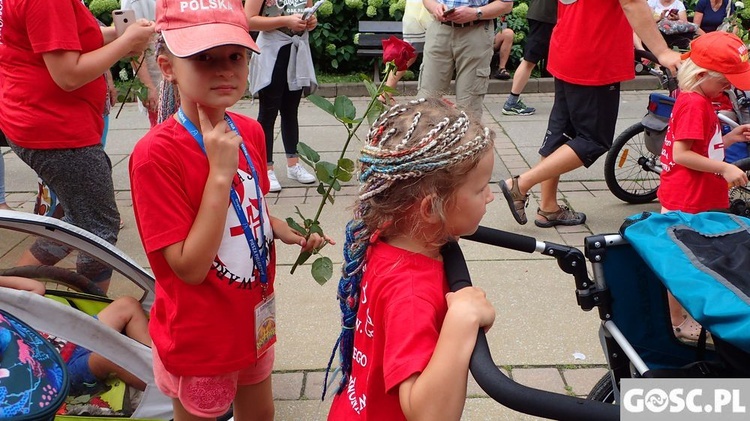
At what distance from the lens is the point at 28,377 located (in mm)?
1523

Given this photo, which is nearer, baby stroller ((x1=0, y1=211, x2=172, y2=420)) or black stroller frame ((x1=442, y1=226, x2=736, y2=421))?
black stroller frame ((x1=442, y1=226, x2=736, y2=421))

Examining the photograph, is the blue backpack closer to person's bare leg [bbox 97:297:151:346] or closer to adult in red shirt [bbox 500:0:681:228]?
person's bare leg [bbox 97:297:151:346]

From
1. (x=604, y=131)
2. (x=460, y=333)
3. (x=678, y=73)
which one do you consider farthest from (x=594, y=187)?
(x=460, y=333)

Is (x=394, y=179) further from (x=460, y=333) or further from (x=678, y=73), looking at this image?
(x=678, y=73)

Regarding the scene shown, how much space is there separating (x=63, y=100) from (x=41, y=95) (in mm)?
89

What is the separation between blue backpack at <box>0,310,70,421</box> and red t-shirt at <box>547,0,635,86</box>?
352 centimetres

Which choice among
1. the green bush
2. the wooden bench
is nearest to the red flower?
the wooden bench

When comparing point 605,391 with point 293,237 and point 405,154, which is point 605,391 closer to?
point 293,237

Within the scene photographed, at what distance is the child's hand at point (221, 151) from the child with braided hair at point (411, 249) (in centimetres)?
32

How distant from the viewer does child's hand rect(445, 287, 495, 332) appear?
1.32 meters

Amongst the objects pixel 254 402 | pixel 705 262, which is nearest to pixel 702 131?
pixel 705 262

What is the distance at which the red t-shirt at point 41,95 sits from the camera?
2885 mm

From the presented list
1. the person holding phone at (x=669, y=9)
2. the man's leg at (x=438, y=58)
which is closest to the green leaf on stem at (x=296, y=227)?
the man's leg at (x=438, y=58)

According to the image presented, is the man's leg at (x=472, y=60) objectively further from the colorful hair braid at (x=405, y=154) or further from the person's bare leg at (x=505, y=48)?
the colorful hair braid at (x=405, y=154)
